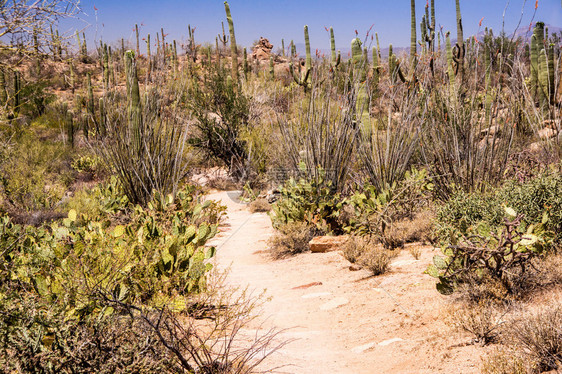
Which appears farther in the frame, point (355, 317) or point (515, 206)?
point (515, 206)

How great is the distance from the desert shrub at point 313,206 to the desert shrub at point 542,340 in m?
4.02

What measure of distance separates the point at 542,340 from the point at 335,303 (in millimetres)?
2045

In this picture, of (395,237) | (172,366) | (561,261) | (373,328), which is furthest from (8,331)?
(395,237)

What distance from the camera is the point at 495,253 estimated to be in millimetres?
3209

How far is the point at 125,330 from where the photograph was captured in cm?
236

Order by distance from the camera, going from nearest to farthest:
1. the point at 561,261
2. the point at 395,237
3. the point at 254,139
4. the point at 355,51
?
the point at 561,261, the point at 395,237, the point at 355,51, the point at 254,139

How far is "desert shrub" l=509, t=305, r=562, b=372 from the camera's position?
231cm

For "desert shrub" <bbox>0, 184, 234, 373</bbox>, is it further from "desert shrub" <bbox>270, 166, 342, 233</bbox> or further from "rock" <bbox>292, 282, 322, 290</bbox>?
"desert shrub" <bbox>270, 166, 342, 233</bbox>

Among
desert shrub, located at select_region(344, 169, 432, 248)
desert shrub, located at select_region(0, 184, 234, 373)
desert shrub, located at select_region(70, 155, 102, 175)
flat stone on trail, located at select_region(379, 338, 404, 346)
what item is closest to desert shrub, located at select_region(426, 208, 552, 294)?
flat stone on trail, located at select_region(379, 338, 404, 346)

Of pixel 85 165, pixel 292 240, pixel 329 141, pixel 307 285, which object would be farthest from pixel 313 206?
pixel 85 165

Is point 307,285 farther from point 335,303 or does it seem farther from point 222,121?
point 222,121

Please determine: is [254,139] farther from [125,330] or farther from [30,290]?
[125,330]

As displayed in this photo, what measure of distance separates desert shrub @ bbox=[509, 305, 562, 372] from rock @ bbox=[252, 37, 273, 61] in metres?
41.3

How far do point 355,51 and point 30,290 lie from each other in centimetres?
663
